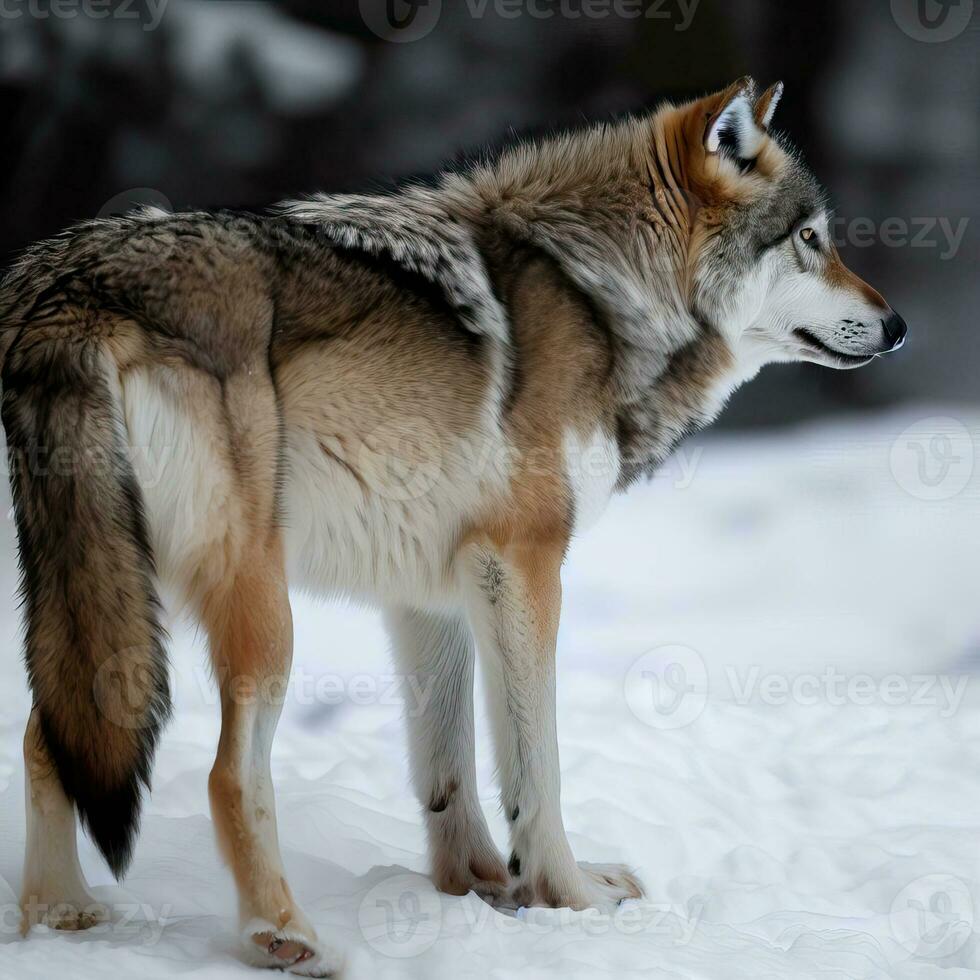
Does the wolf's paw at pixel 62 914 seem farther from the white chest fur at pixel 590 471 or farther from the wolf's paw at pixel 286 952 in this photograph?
the white chest fur at pixel 590 471

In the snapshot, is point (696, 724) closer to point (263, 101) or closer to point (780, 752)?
point (780, 752)

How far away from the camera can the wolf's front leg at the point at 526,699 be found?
7.04 ft

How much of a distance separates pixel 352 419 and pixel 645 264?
846mm

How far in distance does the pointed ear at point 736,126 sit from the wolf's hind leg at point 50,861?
6.09 feet

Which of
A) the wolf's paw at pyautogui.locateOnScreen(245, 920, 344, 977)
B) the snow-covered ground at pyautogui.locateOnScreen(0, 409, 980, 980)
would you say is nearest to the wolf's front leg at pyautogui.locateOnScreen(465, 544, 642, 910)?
the snow-covered ground at pyautogui.locateOnScreen(0, 409, 980, 980)

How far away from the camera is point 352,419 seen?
2.01 metres

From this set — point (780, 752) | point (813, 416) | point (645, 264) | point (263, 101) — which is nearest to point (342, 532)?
point (645, 264)

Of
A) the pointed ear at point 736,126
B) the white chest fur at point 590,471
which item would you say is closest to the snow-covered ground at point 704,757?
the white chest fur at point 590,471

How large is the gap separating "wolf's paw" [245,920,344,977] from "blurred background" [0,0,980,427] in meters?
3.43

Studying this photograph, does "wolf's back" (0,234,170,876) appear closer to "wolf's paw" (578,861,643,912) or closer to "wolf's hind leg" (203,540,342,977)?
"wolf's hind leg" (203,540,342,977)

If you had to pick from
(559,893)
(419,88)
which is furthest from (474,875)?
(419,88)

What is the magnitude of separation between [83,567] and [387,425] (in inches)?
24.3

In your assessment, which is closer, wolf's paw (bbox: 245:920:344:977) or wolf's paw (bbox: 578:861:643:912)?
wolf's paw (bbox: 245:920:344:977)

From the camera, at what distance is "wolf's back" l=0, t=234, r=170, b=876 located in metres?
1.66
